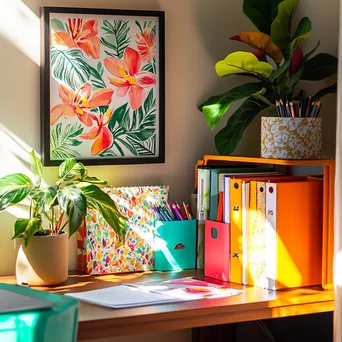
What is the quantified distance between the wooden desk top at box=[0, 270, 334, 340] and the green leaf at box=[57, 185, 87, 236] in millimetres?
212

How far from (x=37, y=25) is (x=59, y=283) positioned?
Answer: 32.5 inches

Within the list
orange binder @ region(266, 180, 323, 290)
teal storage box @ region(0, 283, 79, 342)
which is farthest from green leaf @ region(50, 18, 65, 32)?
teal storage box @ region(0, 283, 79, 342)

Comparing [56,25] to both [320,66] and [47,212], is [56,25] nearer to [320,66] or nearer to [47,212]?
[47,212]

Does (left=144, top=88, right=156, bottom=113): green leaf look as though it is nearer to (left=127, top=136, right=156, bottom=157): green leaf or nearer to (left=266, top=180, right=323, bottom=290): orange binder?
(left=127, top=136, right=156, bottom=157): green leaf

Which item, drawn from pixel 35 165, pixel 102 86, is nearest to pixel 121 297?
pixel 35 165

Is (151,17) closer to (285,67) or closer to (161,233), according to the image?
(285,67)

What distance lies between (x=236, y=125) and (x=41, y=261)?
A: 31.5 inches

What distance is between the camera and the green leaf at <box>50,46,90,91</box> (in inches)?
103

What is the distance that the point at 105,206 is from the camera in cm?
245

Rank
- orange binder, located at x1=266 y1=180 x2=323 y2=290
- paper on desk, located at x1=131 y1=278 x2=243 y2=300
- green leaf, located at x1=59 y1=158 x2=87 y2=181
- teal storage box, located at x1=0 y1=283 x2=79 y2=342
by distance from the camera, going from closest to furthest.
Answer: teal storage box, located at x1=0 y1=283 x2=79 y2=342
paper on desk, located at x1=131 y1=278 x2=243 y2=300
orange binder, located at x1=266 y1=180 x2=323 y2=290
green leaf, located at x1=59 y1=158 x2=87 y2=181

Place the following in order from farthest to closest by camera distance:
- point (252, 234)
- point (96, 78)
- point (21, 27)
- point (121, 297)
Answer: point (96, 78) < point (21, 27) < point (252, 234) < point (121, 297)

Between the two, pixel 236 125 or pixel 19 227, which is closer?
pixel 19 227

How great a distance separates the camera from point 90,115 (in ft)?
8.77

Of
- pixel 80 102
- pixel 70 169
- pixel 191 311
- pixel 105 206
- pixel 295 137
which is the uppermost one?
pixel 80 102
